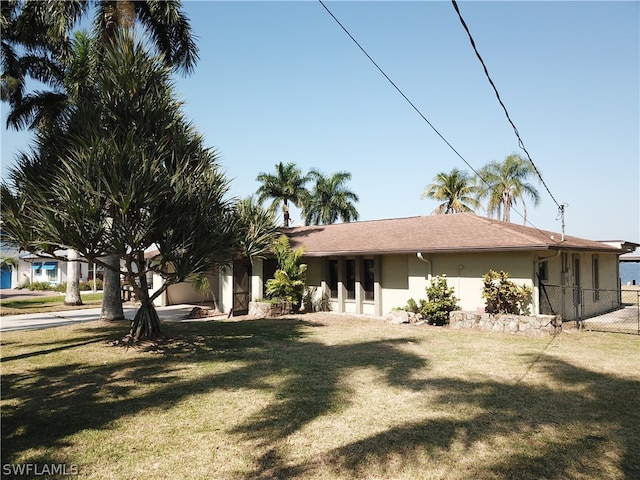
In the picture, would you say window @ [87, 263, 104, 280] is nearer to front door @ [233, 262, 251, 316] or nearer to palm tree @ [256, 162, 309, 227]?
palm tree @ [256, 162, 309, 227]

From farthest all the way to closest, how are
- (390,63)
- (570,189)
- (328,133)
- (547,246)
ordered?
1. (570,189)
2. (328,133)
3. (547,246)
4. (390,63)

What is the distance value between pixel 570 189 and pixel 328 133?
10345 mm

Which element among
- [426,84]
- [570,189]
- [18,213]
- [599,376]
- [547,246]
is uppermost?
[426,84]

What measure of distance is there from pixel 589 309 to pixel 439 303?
7.06 metres

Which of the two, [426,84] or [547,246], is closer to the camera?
[426,84]

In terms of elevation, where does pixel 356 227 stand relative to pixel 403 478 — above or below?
above

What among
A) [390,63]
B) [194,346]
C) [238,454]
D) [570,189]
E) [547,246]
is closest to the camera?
[238,454]

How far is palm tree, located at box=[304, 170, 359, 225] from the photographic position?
41.2 m

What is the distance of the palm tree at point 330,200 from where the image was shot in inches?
1623

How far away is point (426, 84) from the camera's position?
949cm

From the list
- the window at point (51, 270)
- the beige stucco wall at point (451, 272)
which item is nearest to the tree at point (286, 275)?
the beige stucco wall at point (451, 272)

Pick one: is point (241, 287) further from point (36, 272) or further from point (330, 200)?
point (36, 272)

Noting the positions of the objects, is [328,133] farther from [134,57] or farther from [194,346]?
[194,346]

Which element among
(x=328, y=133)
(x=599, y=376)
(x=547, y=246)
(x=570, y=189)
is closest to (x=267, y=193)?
(x=328, y=133)
